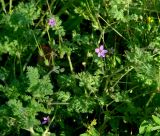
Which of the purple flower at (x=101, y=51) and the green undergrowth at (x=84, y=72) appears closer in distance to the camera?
the green undergrowth at (x=84, y=72)

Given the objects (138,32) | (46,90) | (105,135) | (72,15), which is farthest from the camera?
(72,15)

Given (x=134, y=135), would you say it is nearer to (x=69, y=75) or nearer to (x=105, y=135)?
(x=105, y=135)

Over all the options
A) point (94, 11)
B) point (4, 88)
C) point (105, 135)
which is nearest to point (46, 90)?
point (4, 88)

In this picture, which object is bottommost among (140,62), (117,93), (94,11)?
(117,93)

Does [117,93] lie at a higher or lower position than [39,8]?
lower

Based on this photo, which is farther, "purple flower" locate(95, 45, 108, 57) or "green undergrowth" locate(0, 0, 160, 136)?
"purple flower" locate(95, 45, 108, 57)

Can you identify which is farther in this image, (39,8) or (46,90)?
(39,8)

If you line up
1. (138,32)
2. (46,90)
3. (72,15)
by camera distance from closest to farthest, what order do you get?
(46,90), (138,32), (72,15)

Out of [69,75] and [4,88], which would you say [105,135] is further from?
[4,88]

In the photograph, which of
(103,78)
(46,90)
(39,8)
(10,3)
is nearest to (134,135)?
(103,78)
